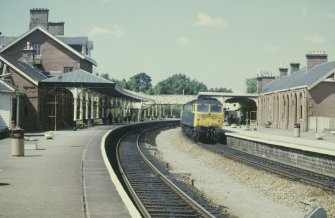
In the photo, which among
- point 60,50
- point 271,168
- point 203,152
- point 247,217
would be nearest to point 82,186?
point 247,217

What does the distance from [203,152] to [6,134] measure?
494 inches

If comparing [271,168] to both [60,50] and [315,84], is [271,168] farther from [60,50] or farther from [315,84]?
[60,50]

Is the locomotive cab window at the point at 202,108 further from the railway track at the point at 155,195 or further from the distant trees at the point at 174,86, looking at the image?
the distant trees at the point at 174,86

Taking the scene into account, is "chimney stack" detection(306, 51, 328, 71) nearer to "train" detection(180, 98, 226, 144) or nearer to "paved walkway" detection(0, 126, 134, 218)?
"train" detection(180, 98, 226, 144)

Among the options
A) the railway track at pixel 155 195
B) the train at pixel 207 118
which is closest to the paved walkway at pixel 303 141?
the train at pixel 207 118

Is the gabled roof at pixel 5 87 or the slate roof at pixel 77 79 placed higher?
the slate roof at pixel 77 79

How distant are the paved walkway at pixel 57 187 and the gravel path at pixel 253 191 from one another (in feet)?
14.2

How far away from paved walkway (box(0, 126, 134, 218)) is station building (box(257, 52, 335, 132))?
76.1 feet

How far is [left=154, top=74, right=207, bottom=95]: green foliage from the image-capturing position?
178 metres

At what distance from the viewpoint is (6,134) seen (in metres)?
28.6

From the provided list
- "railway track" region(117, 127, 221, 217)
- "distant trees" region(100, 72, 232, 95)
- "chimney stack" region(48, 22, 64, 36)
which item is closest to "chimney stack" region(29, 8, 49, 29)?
"chimney stack" region(48, 22, 64, 36)

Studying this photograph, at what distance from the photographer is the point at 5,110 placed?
30766 mm

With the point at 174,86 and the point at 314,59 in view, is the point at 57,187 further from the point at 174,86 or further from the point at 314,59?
the point at 174,86

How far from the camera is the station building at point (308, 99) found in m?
40.6
